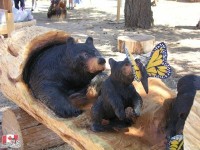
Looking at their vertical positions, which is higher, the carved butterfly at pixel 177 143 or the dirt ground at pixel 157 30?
the carved butterfly at pixel 177 143

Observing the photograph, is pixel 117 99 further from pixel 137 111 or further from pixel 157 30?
pixel 157 30

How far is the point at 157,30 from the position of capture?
7129 millimetres

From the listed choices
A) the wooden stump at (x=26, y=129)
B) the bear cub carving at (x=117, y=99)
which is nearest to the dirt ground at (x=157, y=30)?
the wooden stump at (x=26, y=129)

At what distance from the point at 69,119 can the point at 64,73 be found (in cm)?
30

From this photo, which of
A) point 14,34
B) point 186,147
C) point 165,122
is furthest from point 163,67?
point 14,34

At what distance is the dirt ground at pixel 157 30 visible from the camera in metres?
4.55

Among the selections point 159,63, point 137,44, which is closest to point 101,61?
point 159,63

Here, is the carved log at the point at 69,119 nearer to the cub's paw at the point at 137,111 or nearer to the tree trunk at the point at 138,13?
the cub's paw at the point at 137,111

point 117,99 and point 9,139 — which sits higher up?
point 117,99

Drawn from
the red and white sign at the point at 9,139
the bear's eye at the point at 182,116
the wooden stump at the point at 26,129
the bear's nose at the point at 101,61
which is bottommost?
the wooden stump at the point at 26,129

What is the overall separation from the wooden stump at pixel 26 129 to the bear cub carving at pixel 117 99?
100cm

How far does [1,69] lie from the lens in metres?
2.22

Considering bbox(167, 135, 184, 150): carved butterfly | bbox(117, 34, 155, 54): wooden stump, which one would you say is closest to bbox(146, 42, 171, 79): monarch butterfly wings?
bbox(167, 135, 184, 150): carved butterfly

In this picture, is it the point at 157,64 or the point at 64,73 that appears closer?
the point at 157,64
